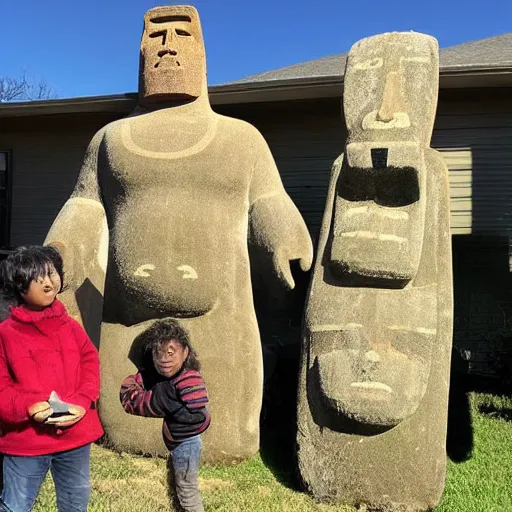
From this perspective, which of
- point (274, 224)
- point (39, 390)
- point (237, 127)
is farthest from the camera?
point (237, 127)

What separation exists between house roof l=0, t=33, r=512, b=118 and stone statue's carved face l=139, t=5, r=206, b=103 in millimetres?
2023

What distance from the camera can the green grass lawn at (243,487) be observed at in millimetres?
3021

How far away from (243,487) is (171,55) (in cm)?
257

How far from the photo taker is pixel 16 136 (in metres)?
7.86

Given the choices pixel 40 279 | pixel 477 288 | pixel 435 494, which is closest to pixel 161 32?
pixel 40 279

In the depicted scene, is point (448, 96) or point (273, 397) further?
point (448, 96)

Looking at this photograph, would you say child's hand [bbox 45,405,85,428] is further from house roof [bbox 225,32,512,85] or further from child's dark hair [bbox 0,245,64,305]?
house roof [bbox 225,32,512,85]

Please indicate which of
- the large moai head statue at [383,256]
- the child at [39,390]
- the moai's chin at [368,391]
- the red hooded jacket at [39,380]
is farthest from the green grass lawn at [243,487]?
the red hooded jacket at [39,380]

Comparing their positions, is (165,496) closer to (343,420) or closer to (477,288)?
(343,420)

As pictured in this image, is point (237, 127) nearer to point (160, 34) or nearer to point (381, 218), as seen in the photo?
point (160, 34)

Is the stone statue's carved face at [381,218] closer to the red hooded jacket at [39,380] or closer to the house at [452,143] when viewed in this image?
the red hooded jacket at [39,380]

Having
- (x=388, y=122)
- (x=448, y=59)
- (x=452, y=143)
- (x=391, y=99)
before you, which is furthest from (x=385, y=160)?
(x=448, y=59)

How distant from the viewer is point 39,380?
2203mm

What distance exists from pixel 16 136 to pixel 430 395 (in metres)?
6.62
